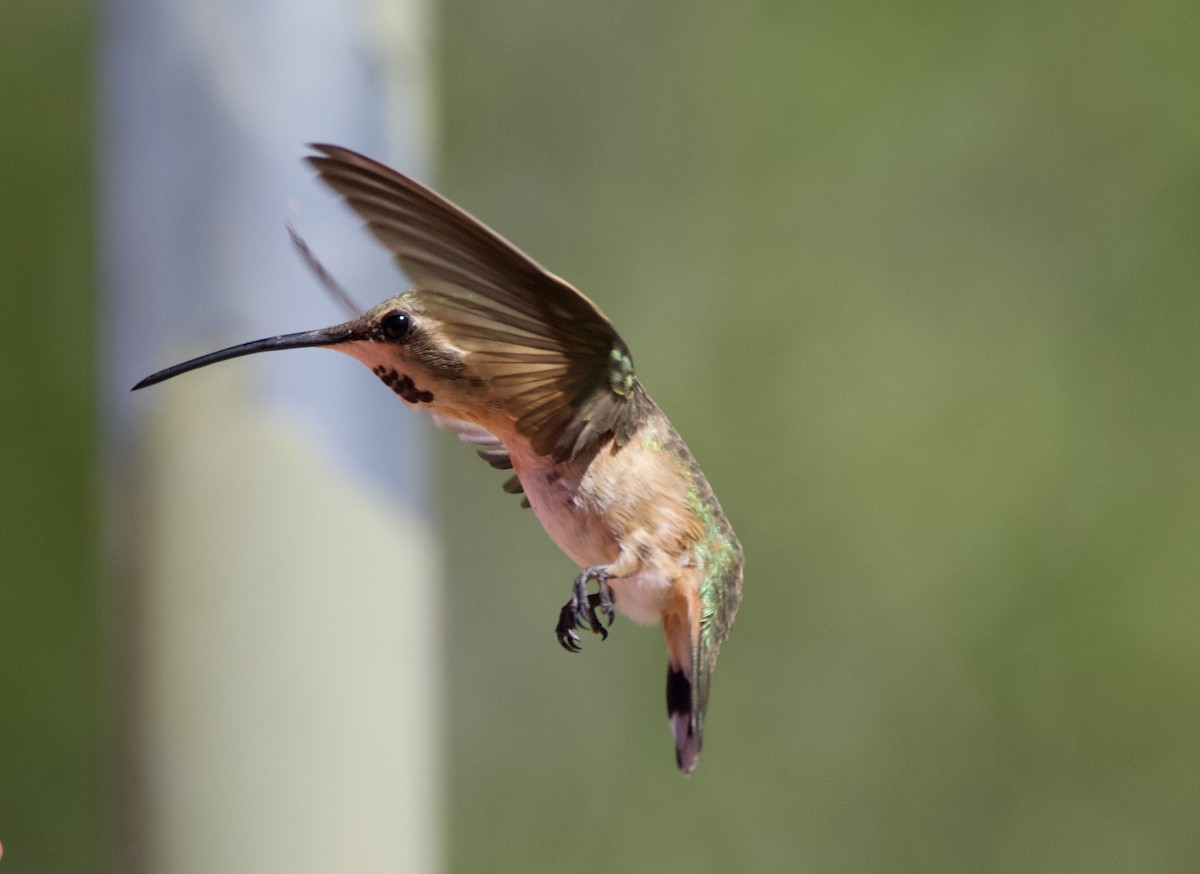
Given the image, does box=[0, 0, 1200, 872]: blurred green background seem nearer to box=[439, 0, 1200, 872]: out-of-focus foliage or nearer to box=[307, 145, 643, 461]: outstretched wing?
box=[439, 0, 1200, 872]: out-of-focus foliage

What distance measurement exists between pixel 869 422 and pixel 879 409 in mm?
51

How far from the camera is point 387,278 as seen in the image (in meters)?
1.71

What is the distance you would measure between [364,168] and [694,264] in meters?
3.45

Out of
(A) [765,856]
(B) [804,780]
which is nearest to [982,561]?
(B) [804,780]

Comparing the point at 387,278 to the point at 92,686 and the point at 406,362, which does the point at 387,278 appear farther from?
the point at 92,686

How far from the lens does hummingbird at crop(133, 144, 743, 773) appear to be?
21.8 inches

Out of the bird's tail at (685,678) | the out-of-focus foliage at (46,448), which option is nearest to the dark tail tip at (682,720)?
the bird's tail at (685,678)

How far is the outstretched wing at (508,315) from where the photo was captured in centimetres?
54

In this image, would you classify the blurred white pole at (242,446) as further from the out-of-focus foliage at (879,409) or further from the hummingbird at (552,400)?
the out-of-focus foliage at (879,409)

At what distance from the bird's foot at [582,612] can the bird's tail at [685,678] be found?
0.10 m

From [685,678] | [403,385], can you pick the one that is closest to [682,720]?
[685,678]

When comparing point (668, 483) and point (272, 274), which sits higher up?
point (272, 274)

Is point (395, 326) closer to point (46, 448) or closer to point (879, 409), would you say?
point (46, 448)

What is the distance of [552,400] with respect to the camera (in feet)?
2.17
